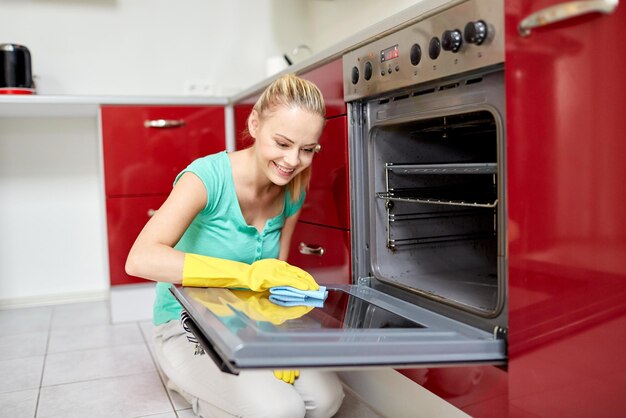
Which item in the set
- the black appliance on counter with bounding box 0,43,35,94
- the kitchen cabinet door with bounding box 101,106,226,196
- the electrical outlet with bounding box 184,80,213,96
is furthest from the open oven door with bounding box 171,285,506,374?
the electrical outlet with bounding box 184,80,213,96

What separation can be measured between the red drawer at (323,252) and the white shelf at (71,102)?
963 mm

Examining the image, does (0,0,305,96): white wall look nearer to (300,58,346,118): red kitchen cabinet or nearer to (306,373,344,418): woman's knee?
(300,58,346,118): red kitchen cabinet

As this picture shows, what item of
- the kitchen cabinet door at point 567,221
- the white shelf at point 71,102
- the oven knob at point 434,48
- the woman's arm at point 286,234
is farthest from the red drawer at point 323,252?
the white shelf at point 71,102

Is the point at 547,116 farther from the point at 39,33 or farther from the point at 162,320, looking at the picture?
the point at 39,33

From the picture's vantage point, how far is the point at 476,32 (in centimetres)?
109

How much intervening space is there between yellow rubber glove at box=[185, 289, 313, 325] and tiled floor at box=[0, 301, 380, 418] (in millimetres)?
603

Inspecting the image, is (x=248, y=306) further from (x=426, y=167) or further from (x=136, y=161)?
(x=136, y=161)

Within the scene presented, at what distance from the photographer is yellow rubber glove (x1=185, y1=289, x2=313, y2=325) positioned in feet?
3.59

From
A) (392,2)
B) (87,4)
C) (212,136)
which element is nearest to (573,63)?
(392,2)

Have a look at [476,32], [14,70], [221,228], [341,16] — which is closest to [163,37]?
[14,70]

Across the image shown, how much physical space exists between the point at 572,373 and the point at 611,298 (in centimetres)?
15

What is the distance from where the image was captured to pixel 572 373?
1.05 meters

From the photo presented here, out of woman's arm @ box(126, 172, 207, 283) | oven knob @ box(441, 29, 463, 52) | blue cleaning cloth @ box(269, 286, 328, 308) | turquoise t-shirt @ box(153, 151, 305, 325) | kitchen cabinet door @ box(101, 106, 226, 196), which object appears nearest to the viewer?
oven knob @ box(441, 29, 463, 52)

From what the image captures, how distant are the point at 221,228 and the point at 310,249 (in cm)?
44
